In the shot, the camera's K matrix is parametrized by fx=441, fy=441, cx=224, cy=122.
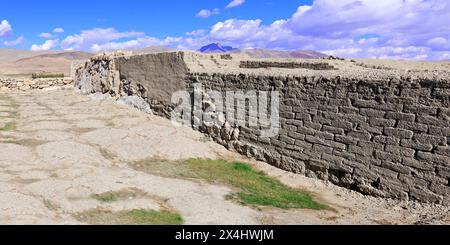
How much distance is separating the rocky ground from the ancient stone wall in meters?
9.72

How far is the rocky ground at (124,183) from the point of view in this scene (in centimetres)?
538

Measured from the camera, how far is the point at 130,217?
5168 millimetres

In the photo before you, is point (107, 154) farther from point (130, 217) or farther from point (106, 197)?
A: point (130, 217)

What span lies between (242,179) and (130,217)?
2.56m

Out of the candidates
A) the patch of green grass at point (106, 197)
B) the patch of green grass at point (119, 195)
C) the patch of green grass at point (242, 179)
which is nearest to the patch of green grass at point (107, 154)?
the patch of green grass at point (242, 179)

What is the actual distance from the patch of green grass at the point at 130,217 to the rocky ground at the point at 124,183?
11cm

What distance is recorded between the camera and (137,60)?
39.8 ft

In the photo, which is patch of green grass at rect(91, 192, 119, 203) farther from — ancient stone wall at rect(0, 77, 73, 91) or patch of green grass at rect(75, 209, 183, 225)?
ancient stone wall at rect(0, 77, 73, 91)

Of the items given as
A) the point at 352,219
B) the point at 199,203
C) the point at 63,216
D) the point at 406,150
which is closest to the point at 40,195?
the point at 63,216

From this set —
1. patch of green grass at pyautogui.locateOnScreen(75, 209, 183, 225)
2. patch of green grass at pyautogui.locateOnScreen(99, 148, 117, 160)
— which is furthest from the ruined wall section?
patch of green grass at pyautogui.locateOnScreen(75, 209, 183, 225)

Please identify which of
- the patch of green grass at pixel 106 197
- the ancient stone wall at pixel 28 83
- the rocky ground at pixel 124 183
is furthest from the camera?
the ancient stone wall at pixel 28 83

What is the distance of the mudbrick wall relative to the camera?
580 centimetres

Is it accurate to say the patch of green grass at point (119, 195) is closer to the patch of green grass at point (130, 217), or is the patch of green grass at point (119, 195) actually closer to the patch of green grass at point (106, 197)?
the patch of green grass at point (106, 197)

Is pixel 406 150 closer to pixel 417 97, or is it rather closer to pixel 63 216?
pixel 417 97
